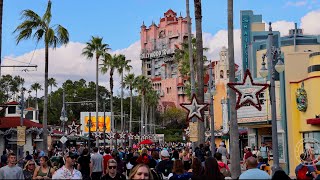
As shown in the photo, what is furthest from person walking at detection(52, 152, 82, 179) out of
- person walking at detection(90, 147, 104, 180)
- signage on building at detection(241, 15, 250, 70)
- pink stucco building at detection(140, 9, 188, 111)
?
pink stucco building at detection(140, 9, 188, 111)

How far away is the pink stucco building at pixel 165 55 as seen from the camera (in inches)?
6107

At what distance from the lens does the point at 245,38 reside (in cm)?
4153

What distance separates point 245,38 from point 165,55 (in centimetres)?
12624

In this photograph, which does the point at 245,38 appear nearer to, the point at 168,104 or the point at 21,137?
the point at 21,137

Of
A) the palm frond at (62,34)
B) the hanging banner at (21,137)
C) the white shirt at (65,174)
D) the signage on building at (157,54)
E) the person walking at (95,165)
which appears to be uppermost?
the signage on building at (157,54)

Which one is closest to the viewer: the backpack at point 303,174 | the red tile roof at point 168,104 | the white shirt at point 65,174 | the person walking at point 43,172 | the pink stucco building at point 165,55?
the white shirt at point 65,174

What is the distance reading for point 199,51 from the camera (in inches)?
1037

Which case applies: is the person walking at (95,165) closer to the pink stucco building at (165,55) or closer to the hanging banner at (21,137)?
the hanging banner at (21,137)

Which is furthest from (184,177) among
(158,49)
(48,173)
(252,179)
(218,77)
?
(158,49)

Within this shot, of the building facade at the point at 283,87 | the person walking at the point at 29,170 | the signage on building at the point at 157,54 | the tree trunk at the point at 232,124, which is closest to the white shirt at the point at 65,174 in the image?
the person walking at the point at 29,170

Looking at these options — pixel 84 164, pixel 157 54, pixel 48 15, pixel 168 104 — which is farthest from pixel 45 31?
pixel 157 54

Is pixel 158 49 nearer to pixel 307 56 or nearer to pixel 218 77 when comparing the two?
pixel 218 77

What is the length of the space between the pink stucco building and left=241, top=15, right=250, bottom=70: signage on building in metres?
108

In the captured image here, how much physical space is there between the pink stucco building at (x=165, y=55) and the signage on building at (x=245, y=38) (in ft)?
355
